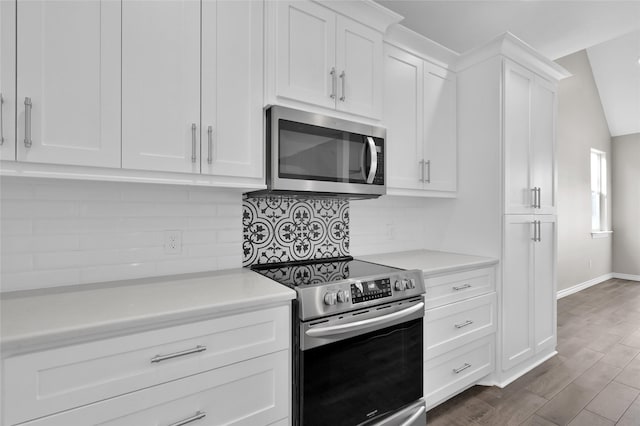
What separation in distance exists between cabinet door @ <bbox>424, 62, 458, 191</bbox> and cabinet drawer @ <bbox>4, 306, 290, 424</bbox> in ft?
5.60

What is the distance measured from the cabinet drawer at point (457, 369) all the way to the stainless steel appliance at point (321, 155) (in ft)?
3.80

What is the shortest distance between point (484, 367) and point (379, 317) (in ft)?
4.14

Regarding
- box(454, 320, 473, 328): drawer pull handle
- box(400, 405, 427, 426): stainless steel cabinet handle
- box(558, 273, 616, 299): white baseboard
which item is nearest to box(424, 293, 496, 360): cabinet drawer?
box(454, 320, 473, 328): drawer pull handle

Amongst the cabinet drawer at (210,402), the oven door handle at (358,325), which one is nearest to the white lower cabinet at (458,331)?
the oven door handle at (358,325)

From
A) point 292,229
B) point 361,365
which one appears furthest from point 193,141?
point 361,365

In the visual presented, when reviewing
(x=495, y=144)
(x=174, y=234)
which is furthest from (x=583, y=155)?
(x=174, y=234)

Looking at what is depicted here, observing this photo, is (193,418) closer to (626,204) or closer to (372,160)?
(372,160)

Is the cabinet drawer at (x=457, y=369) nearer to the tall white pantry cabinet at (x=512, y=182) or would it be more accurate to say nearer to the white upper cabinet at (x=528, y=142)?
the tall white pantry cabinet at (x=512, y=182)

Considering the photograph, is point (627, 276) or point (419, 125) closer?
point (419, 125)

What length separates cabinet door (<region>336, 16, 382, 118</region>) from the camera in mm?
1896

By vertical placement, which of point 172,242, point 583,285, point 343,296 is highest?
point 172,242

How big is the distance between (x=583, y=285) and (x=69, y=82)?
21.9 ft

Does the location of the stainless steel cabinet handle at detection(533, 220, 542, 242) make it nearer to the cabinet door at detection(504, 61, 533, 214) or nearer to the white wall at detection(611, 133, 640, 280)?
the cabinet door at detection(504, 61, 533, 214)

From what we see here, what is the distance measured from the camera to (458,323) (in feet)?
7.01
